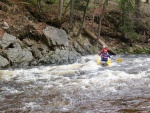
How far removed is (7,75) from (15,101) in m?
4.45

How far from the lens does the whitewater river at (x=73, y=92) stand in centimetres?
705

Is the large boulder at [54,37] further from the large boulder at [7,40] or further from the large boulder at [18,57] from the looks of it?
the large boulder at [7,40]

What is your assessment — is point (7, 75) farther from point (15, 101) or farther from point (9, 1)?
point (9, 1)

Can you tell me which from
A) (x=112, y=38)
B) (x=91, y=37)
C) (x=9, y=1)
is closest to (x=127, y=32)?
(x=112, y=38)

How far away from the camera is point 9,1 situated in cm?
1947

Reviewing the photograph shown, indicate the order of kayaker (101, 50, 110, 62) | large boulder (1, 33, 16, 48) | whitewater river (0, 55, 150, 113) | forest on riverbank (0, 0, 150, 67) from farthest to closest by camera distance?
forest on riverbank (0, 0, 150, 67) < kayaker (101, 50, 110, 62) < large boulder (1, 33, 16, 48) < whitewater river (0, 55, 150, 113)

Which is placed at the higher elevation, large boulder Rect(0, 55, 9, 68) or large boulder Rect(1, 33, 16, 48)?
large boulder Rect(1, 33, 16, 48)

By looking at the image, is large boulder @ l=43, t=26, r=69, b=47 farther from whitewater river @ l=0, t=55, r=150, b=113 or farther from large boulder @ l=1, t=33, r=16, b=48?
whitewater river @ l=0, t=55, r=150, b=113

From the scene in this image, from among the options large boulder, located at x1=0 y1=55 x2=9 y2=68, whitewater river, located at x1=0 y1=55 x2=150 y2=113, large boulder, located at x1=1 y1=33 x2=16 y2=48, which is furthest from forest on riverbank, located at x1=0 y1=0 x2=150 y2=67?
whitewater river, located at x1=0 y1=55 x2=150 y2=113

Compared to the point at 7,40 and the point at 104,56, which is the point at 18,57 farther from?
the point at 104,56

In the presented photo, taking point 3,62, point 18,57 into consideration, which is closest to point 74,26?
point 18,57

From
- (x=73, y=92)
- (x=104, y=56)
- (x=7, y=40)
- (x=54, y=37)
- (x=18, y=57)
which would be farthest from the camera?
(x=54, y=37)

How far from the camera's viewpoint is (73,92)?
870 centimetres

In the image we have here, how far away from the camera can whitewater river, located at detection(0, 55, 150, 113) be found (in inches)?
278
